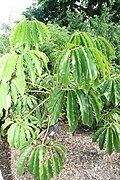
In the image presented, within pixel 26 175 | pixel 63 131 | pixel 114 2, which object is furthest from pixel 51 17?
pixel 26 175

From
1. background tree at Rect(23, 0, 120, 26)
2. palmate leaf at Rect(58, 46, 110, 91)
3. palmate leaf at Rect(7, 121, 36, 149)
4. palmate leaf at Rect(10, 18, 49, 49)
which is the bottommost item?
palmate leaf at Rect(7, 121, 36, 149)

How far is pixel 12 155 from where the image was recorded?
12.6 ft

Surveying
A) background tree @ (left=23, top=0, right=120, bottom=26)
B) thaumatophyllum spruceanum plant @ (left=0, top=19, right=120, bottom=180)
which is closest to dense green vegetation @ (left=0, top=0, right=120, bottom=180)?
thaumatophyllum spruceanum plant @ (left=0, top=19, right=120, bottom=180)

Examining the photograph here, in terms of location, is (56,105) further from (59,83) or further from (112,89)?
(112,89)

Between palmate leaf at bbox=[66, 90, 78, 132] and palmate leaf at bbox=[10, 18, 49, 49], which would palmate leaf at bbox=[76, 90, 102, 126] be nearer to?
palmate leaf at bbox=[66, 90, 78, 132]

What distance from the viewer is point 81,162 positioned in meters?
3.69

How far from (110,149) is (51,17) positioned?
145 inches

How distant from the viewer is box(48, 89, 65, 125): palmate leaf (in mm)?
1825

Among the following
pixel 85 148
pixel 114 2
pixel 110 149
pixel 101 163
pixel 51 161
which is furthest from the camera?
pixel 114 2

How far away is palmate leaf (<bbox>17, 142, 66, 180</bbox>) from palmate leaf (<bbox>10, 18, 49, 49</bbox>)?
0.57m

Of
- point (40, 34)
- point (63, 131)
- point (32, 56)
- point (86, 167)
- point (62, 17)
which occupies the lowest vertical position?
point (86, 167)

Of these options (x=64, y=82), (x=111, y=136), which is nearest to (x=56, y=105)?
(x=64, y=82)

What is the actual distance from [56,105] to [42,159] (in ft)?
1.33

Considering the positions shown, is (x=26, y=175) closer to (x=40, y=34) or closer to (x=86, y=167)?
(x=86, y=167)
